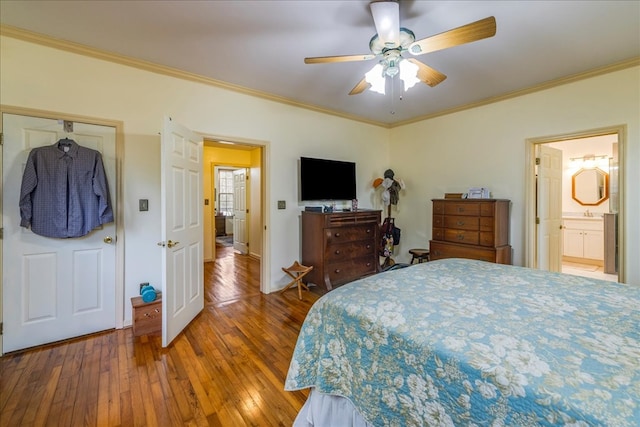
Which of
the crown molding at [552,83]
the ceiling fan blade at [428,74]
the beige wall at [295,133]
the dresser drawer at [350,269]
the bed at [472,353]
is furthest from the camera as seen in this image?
the dresser drawer at [350,269]

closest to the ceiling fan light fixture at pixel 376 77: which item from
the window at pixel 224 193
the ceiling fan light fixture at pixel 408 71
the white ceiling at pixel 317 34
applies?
the ceiling fan light fixture at pixel 408 71

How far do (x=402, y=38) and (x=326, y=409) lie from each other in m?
2.32

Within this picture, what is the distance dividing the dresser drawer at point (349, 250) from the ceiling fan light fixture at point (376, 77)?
194 cm

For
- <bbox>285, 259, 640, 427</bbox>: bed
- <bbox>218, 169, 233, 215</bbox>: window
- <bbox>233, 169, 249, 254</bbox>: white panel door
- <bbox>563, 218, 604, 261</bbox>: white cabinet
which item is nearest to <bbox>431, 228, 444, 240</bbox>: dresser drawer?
<bbox>285, 259, 640, 427</bbox>: bed

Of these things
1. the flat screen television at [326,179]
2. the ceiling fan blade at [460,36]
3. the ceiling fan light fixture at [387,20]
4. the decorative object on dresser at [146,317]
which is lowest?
the decorative object on dresser at [146,317]

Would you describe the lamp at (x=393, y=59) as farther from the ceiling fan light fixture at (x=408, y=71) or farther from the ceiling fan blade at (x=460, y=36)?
the ceiling fan blade at (x=460, y=36)

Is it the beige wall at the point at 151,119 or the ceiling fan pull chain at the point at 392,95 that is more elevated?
the ceiling fan pull chain at the point at 392,95

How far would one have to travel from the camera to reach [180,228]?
101 inches

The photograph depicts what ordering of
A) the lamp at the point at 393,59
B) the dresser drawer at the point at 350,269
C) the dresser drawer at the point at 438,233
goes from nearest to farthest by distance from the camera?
the lamp at the point at 393,59 → the dresser drawer at the point at 350,269 → the dresser drawer at the point at 438,233

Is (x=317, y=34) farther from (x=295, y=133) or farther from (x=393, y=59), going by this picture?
(x=295, y=133)

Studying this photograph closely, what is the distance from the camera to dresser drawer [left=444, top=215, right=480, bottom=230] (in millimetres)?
3467

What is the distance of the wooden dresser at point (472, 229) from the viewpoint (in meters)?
3.33

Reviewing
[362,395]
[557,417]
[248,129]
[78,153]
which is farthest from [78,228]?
[557,417]

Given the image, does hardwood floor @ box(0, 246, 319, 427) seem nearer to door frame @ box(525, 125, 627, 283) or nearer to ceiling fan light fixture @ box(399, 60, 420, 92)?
ceiling fan light fixture @ box(399, 60, 420, 92)
